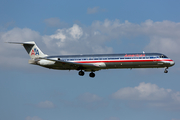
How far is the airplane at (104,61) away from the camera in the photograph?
2127 inches

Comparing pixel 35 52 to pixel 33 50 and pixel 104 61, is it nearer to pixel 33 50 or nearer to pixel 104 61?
pixel 33 50

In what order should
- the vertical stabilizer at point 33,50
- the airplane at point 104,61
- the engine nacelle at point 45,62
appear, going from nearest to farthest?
the airplane at point 104,61
the engine nacelle at point 45,62
the vertical stabilizer at point 33,50

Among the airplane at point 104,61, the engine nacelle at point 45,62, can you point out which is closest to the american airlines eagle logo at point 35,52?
the airplane at point 104,61

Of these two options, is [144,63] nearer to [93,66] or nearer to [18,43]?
[93,66]

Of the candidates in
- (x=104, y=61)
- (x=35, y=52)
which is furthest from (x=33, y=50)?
(x=104, y=61)

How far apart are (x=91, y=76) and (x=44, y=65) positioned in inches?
386

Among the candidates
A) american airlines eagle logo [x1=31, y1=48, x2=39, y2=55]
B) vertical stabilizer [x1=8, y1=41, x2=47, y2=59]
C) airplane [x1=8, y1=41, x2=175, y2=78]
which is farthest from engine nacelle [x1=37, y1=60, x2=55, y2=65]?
american airlines eagle logo [x1=31, y1=48, x2=39, y2=55]

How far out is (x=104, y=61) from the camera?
55062 millimetres

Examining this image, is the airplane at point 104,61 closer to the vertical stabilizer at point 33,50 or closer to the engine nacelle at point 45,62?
the engine nacelle at point 45,62

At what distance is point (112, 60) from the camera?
54.5 metres

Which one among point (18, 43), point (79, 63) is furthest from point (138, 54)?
point (18, 43)

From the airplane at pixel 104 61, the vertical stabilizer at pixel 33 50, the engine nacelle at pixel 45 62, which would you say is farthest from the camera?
the vertical stabilizer at pixel 33 50

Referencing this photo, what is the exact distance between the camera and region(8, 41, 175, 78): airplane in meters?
54.0

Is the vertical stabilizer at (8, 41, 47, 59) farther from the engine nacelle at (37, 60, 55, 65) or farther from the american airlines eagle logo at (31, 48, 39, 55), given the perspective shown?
the engine nacelle at (37, 60, 55, 65)
